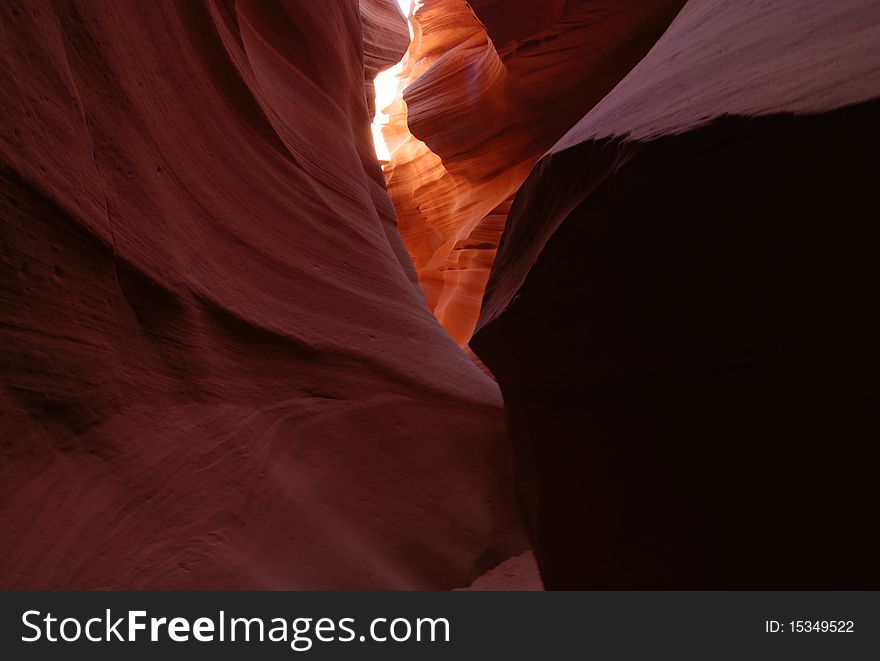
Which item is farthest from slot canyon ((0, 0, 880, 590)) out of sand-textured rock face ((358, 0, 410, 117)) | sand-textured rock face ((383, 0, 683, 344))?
sand-textured rock face ((358, 0, 410, 117))

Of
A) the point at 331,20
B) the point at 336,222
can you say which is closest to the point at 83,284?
the point at 336,222

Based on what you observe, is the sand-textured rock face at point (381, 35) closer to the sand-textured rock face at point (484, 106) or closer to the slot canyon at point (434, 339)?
the sand-textured rock face at point (484, 106)

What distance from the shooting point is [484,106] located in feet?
29.7

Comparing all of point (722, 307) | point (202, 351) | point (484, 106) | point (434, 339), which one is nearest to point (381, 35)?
point (484, 106)

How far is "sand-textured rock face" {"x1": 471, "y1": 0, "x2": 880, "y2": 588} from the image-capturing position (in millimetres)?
1017

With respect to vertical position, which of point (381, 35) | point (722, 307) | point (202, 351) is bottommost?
point (722, 307)

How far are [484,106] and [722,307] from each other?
860 cm

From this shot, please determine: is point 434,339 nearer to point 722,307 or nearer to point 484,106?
point 722,307

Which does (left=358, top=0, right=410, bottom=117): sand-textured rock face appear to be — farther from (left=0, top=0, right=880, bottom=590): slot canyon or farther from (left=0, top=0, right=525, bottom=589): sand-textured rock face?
(left=0, top=0, right=880, bottom=590): slot canyon

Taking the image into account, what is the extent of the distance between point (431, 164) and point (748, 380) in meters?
11.5

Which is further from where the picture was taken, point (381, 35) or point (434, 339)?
point (381, 35)

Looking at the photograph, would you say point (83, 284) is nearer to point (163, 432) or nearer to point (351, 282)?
point (163, 432)

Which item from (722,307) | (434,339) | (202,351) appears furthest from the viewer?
(434,339)

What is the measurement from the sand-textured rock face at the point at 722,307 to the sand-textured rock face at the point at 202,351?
3.03 ft
